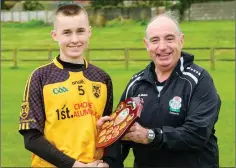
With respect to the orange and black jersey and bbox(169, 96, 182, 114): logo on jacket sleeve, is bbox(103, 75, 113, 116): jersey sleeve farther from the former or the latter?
bbox(169, 96, 182, 114): logo on jacket sleeve

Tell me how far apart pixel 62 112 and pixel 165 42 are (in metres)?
0.63

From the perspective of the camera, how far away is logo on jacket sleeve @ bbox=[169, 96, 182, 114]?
3254mm

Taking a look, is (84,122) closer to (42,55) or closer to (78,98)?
(78,98)

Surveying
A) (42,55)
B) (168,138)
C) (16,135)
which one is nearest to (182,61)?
(168,138)

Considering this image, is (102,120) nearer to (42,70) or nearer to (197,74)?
(42,70)

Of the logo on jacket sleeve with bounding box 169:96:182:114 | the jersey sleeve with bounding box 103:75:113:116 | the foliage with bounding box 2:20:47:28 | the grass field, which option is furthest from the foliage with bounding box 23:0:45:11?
the logo on jacket sleeve with bounding box 169:96:182:114

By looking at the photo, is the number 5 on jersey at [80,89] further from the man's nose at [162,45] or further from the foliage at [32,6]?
the foliage at [32,6]

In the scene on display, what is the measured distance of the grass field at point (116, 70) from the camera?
8.66 metres

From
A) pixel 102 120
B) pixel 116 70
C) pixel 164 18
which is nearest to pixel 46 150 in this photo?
pixel 102 120

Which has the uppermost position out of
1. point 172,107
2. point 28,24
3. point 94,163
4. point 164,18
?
point 164,18

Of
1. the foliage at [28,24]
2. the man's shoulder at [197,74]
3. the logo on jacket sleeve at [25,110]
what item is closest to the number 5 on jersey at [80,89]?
the logo on jacket sleeve at [25,110]

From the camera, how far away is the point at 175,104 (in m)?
3.26

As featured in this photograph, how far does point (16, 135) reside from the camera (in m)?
9.57

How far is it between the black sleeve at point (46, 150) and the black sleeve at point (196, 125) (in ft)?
1.49
